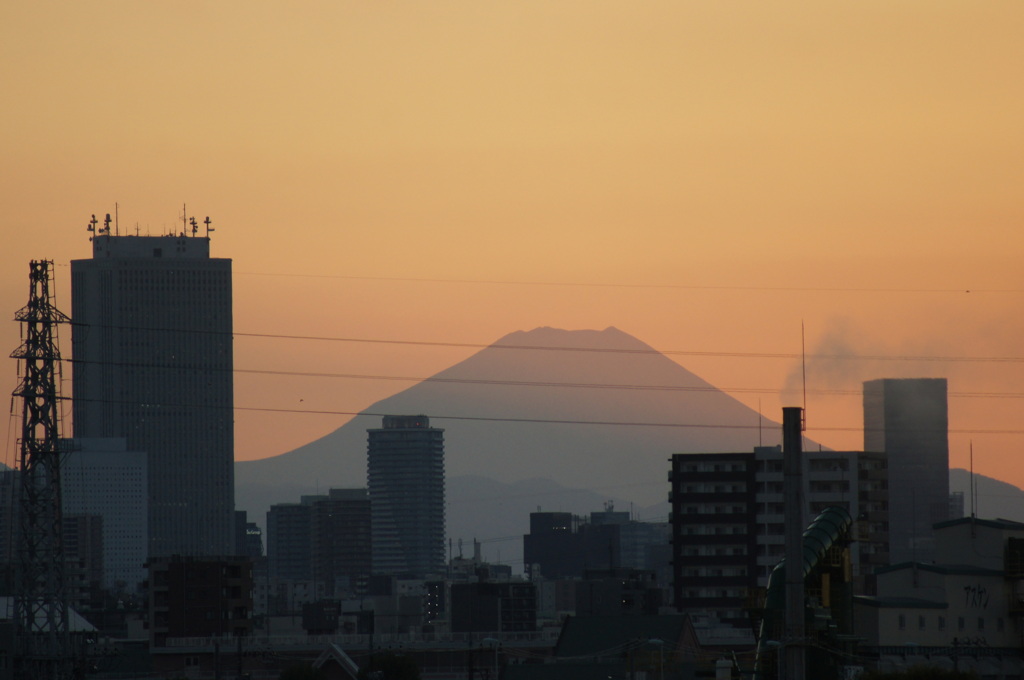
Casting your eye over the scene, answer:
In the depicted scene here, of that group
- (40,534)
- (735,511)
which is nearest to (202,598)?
(735,511)

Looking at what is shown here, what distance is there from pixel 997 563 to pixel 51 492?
172ft

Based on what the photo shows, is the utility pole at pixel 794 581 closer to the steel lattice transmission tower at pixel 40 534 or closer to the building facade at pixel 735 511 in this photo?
the steel lattice transmission tower at pixel 40 534

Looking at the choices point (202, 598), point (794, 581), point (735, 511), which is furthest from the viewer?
point (735, 511)

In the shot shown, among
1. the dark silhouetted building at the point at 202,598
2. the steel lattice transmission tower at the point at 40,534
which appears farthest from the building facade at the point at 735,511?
the steel lattice transmission tower at the point at 40,534

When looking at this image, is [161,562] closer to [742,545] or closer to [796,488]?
[742,545]

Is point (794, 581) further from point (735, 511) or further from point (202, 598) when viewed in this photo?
point (735, 511)

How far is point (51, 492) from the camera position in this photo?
9000 centimetres

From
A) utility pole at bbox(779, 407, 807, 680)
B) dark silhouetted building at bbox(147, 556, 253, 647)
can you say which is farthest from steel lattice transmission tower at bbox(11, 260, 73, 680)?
dark silhouetted building at bbox(147, 556, 253, 647)

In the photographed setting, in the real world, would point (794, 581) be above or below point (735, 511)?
above

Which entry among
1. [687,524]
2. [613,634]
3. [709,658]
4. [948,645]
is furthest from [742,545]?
[948,645]

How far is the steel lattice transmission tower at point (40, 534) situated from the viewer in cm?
8962

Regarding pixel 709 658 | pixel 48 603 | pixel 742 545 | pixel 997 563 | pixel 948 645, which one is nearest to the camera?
pixel 48 603

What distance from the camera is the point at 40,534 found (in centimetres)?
9069

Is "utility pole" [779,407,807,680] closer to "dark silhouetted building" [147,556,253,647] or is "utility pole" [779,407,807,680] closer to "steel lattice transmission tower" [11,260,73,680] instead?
"steel lattice transmission tower" [11,260,73,680]
